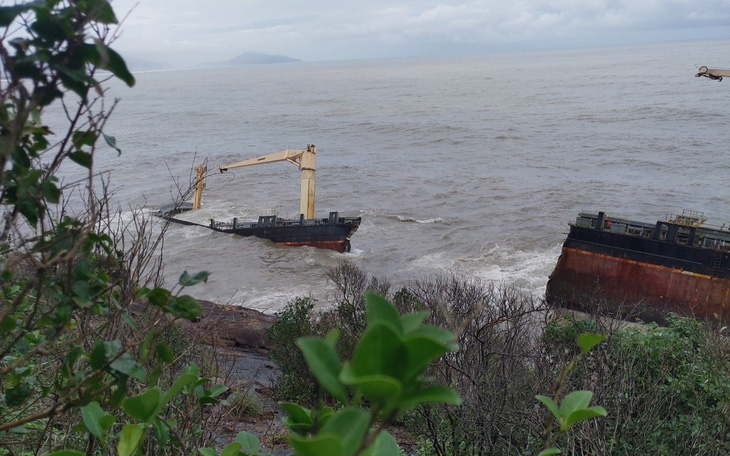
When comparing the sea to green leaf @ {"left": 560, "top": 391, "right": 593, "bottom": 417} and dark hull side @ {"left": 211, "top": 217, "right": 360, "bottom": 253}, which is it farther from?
green leaf @ {"left": 560, "top": 391, "right": 593, "bottom": 417}

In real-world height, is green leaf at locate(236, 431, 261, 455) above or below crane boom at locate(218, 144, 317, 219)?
above

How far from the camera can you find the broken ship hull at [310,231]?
31.8 m

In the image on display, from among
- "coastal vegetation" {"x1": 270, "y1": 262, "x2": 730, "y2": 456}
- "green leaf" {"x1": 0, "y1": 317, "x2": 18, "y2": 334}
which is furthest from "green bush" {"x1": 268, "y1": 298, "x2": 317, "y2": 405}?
"green leaf" {"x1": 0, "y1": 317, "x2": 18, "y2": 334}

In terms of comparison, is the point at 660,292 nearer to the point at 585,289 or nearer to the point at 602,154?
the point at 585,289

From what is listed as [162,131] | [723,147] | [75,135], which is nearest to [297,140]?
[162,131]

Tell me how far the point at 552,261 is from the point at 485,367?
22.8 metres

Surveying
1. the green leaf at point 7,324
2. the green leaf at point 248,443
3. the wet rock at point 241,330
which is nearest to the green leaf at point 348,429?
the green leaf at point 248,443

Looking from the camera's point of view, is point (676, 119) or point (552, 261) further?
point (676, 119)

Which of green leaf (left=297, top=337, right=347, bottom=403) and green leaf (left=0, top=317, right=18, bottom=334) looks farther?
green leaf (left=0, top=317, right=18, bottom=334)

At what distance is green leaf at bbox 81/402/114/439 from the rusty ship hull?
21.8m

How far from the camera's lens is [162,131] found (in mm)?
74125

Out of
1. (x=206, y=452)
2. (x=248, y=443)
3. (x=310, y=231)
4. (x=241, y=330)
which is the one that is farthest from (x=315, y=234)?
(x=248, y=443)

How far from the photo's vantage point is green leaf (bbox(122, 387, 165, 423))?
124 centimetres

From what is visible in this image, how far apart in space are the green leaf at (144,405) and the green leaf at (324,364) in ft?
2.31
